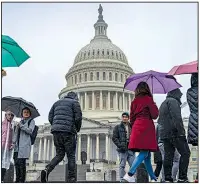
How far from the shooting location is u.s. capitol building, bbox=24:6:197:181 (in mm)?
57156

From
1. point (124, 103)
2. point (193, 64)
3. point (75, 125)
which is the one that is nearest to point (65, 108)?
point (75, 125)

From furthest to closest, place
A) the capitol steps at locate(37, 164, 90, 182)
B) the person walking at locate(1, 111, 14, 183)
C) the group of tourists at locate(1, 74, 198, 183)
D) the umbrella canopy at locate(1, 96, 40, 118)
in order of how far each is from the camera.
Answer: the capitol steps at locate(37, 164, 90, 182), the umbrella canopy at locate(1, 96, 40, 118), the person walking at locate(1, 111, 14, 183), the group of tourists at locate(1, 74, 198, 183)

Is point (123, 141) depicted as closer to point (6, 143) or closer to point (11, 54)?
point (6, 143)

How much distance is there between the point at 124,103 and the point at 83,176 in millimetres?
28847

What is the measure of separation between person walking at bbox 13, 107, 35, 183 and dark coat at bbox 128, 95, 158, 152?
8.63 ft

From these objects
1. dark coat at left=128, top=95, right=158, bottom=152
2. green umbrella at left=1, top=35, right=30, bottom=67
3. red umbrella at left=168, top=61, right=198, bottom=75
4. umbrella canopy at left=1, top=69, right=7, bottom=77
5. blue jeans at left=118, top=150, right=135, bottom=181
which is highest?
green umbrella at left=1, top=35, right=30, bottom=67

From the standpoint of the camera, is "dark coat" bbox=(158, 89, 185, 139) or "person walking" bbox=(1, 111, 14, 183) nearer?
"dark coat" bbox=(158, 89, 185, 139)

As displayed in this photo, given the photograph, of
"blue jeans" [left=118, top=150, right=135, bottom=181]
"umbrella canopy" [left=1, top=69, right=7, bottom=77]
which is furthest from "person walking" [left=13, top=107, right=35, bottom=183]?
"blue jeans" [left=118, top=150, right=135, bottom=181]

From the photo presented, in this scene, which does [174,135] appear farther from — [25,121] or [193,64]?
[25,121]

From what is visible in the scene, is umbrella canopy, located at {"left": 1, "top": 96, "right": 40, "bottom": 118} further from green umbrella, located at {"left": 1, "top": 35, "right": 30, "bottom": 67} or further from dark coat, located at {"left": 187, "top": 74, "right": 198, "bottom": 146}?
dark coat, located at {"left": 187, "top": 74, "right": 198, "bottom": 146}

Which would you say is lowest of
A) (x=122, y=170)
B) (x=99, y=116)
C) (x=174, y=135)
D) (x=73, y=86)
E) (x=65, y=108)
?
(x=122, y=170)

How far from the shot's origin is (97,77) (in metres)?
71.1

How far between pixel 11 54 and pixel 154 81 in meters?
3.98

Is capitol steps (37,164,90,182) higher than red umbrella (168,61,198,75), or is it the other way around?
red umbrella (168,61,198,75)
